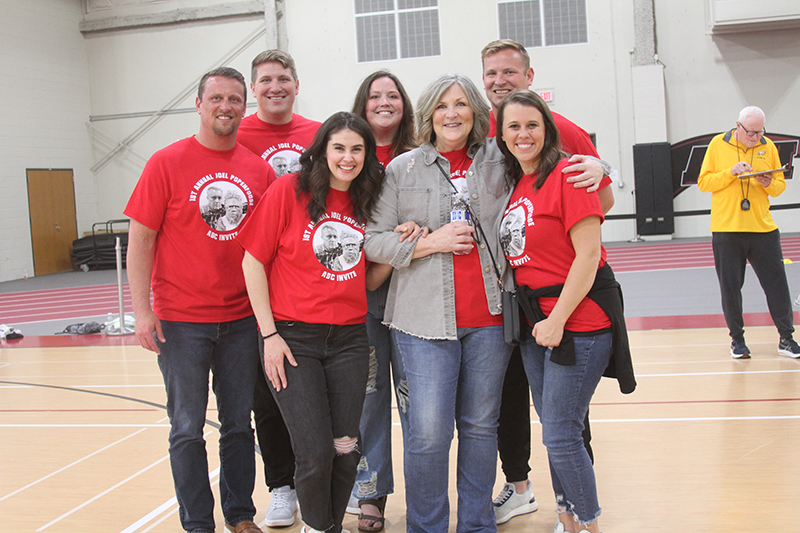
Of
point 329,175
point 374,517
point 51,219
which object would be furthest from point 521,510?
point 51,219

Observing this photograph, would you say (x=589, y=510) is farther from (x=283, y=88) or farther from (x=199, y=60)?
(x=199, y=60)

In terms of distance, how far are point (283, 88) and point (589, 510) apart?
2271 millimetres

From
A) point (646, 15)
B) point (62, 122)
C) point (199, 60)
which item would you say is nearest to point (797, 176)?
point (646, 15)

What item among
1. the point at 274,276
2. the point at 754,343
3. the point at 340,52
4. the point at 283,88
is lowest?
the point at 754,343

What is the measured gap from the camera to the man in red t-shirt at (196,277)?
2578 millimetres

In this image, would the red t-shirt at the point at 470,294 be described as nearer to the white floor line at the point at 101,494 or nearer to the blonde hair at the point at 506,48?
the blonde hair at the point at 506,48

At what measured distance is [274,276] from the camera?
2.52 m

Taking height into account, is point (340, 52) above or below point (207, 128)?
above

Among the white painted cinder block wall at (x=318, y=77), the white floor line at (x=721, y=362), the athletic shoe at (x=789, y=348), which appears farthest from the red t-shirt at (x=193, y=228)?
the white painted cinder block wall at (x=318, y=77)

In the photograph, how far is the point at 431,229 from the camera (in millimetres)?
2527

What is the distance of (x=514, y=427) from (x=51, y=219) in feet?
54.3

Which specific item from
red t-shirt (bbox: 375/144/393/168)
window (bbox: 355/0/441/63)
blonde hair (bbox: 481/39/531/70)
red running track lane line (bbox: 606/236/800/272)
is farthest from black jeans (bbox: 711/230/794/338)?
window (bbox: 355/0/441/63)

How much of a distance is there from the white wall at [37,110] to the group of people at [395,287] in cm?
1497

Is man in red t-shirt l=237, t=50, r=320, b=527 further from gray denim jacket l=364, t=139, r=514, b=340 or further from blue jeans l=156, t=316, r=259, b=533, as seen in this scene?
gray denim jacket l=364, t=139, r=514, b=340
